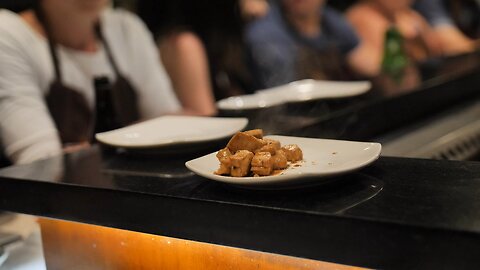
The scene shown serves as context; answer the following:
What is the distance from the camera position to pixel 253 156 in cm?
109

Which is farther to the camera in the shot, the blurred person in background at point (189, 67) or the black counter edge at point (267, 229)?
the blurred person in background at point (189, 67)

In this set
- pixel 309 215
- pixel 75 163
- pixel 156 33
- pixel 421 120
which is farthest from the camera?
pixel 156 33

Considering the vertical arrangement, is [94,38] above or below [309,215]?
above

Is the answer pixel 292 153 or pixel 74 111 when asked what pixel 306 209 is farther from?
pixel 74 111

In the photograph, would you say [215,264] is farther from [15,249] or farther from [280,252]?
[15,249]

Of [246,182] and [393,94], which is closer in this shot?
[246,182]

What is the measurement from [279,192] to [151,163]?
0.47m

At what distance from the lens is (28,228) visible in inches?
58.1

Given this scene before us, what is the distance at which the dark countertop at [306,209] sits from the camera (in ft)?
2.88

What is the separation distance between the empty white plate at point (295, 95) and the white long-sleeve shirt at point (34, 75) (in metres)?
0.51

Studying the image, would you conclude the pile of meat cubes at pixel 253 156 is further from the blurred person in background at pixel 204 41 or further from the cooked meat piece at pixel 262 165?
the blurred person in background at pixel 204 41

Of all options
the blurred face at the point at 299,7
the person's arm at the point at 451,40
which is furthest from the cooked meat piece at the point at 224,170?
the person's arm at the point at 451,40

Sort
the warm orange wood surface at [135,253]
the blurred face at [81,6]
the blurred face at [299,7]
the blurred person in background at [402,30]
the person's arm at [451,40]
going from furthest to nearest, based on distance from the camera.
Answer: the person's arm at [451,40]
the blurred person in background at [402,30]
the blurred face at [299,7]
the blurred face at [81,6]
the warm orange wood surface at [135,253]

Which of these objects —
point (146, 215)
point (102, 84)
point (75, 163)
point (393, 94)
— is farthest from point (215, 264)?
point (393, 94)
